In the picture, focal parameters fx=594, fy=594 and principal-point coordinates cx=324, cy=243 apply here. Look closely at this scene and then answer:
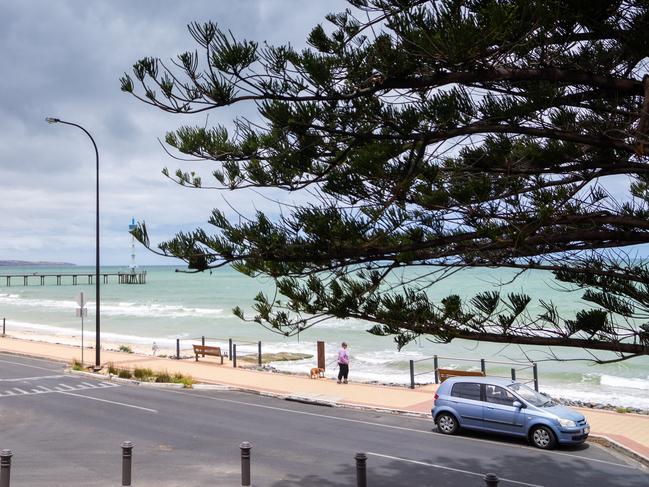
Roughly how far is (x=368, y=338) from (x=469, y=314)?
35.5 metres

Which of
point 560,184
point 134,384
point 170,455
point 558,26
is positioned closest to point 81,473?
point 170,455

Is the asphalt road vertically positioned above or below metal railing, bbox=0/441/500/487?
below

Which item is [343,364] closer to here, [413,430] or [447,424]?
[413,430]

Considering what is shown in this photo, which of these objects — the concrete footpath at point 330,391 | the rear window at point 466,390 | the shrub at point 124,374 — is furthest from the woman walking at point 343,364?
the shrub at point 124,374

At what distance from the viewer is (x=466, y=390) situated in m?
13.3

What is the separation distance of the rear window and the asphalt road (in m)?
0.93

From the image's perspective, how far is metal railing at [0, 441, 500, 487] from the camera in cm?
765

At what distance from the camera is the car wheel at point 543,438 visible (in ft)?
39.0

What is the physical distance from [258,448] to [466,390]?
4887 millimetres

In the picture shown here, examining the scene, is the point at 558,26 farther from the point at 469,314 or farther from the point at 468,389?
the point at 468,389

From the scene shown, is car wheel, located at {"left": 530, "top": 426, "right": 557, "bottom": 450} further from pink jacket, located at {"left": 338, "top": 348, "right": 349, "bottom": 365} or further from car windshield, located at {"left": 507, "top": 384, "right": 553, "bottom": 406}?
pink jacket, located at {"left": 338, "top": 348, "right": 349, "bottom": 365}

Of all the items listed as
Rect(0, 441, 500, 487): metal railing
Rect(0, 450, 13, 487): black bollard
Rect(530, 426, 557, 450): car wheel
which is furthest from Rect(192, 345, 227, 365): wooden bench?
Rect(0, 450, 13, 487): black bollard

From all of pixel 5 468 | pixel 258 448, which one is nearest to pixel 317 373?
pixel 258 448

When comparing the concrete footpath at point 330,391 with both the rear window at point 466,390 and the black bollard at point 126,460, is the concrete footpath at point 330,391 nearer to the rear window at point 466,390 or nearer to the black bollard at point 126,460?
the rear window at point 466,390
